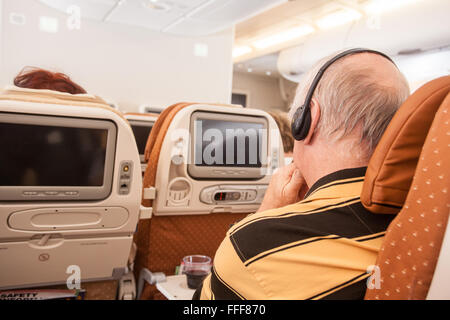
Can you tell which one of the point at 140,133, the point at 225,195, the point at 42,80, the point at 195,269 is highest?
the point at 42,80

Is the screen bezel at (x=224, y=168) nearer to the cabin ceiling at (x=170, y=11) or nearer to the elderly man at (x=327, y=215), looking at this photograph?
the elderly man at (x=327, y=215)

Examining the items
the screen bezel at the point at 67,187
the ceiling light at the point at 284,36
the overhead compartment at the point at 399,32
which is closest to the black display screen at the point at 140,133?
the screen bezel at the point at 67,187

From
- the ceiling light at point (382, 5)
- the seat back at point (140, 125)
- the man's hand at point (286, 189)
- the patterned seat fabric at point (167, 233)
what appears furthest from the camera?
the ceiling light at point (382, 5)

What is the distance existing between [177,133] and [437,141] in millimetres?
1207

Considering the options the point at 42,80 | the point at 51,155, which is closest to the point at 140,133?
the point at 42,80

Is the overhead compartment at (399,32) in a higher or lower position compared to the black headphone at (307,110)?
higher

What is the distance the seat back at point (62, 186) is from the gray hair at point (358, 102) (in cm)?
87

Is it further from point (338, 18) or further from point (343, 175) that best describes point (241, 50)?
point (343, 175)

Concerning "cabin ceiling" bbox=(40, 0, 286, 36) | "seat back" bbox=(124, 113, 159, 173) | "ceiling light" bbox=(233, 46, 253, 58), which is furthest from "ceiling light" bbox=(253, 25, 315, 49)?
"seat back" bbox=(124, 113, 159, 173)

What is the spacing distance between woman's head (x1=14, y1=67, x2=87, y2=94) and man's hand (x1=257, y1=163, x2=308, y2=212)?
120 centimetres

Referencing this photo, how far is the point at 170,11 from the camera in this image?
16.5ft

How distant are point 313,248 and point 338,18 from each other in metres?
6.29

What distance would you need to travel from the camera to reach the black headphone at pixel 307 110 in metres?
0.90
